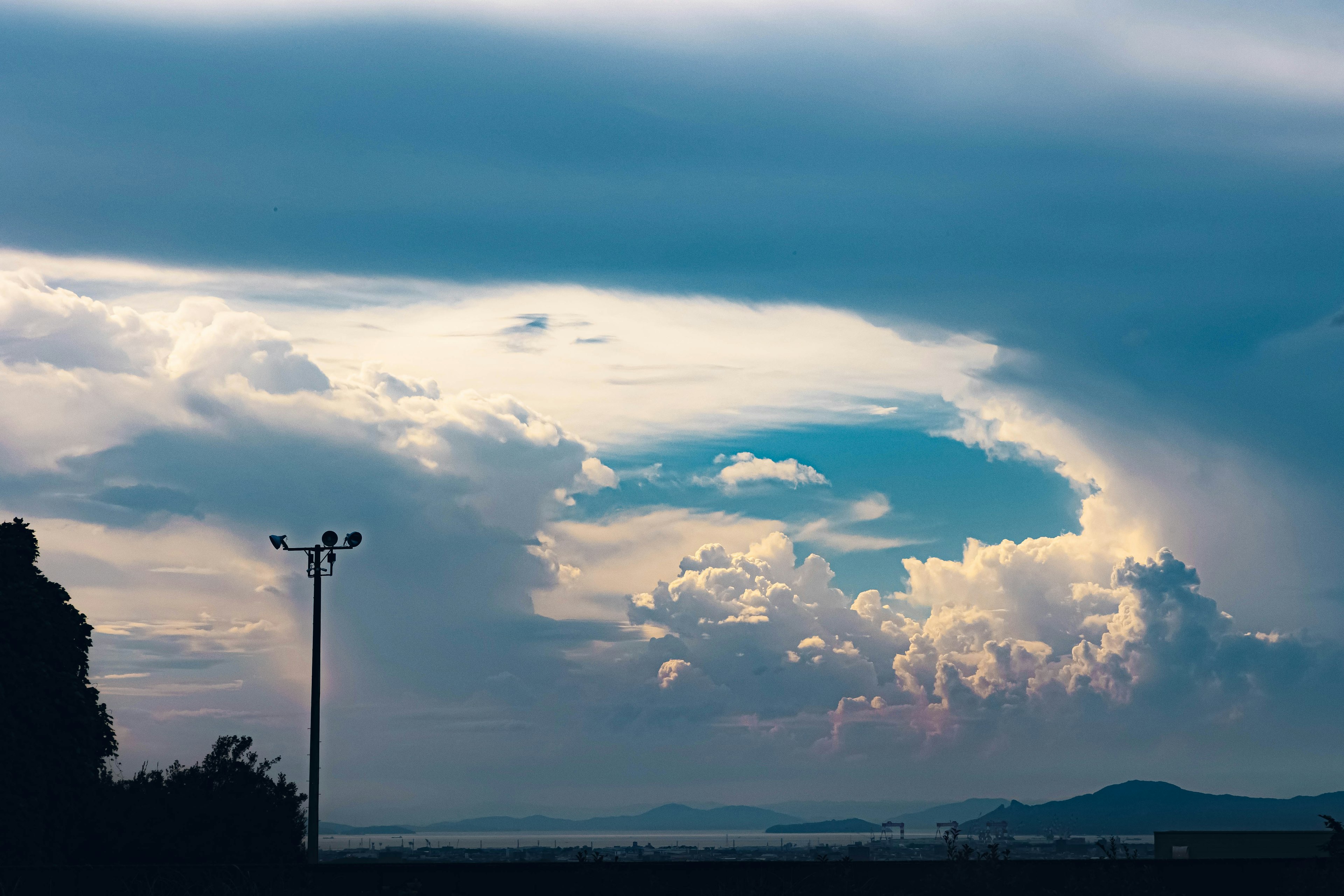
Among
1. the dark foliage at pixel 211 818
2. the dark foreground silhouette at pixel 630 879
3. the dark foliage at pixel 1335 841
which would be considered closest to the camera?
the dark foreground silhouette at pixel 630 879

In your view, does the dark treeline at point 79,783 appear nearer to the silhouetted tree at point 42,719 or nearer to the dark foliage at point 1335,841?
the silhouetted tree at point 42,719

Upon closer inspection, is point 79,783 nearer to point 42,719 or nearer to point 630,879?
point 42,719

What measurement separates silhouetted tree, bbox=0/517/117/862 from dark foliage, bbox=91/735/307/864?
75.0 inches

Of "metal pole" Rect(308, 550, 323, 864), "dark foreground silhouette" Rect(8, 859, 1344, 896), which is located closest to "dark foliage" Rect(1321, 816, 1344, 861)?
"dark foreground silhouette" Rect(8, 859, 1344, 896)

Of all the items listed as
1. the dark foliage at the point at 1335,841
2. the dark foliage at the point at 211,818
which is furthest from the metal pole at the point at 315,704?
the dark foliage at the point at 1335,841

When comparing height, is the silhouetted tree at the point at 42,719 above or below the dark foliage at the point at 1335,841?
above

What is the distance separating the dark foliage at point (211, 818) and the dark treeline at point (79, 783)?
0.11 ft

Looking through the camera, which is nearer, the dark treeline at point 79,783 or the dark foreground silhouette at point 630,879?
the dark foreground silhouette at point 630,879

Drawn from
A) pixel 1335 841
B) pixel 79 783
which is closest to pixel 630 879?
pixel 1335 841

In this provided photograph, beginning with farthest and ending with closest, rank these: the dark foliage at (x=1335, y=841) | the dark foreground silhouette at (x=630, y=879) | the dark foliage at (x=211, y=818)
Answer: the dark foliage at (x=211, y=818) → the dark foliage at (x=1335, y=841) → the dark foreground silhouette at (x=630, y=879)

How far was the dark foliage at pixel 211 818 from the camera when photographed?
35.0 meters

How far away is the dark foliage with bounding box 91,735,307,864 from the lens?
35031mm

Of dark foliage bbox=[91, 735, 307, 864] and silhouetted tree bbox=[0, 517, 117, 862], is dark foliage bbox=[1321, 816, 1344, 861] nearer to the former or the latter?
dark foliage bbox=[91, 735, 307, 864]

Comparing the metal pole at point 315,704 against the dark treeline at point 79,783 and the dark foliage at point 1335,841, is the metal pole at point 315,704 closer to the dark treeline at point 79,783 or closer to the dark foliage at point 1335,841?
the dark treeline at point 79,783
